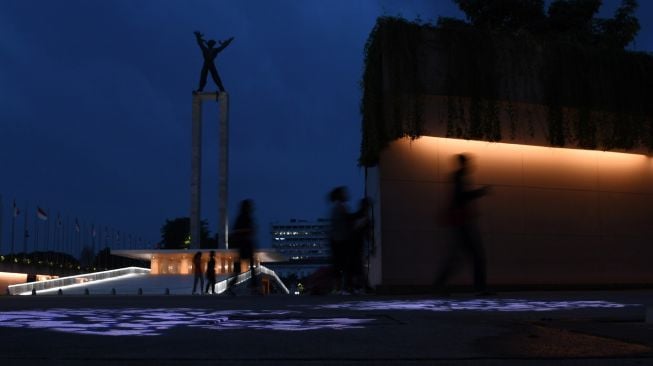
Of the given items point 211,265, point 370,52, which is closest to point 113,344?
point 370,52

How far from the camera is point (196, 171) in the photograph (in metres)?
54.9

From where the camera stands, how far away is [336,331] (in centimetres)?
474

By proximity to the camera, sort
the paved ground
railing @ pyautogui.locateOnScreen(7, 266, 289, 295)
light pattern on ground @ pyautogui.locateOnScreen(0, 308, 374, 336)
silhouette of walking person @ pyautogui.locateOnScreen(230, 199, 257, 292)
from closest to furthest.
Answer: the paved ground → light pattern on ground @ pyautogui.locateOnScreen(0, 308, 374, 336) → silhouette of walking person @ pyautogui.locateOnScreen(230, 199, 257, 292) → railing @ pyautogui.locateOnScreen(7, 266, 289, 295)

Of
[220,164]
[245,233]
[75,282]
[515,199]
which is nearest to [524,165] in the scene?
[515,199]

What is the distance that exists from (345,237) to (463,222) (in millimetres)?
2684

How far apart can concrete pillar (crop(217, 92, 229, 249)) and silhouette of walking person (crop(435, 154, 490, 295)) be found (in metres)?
46.3

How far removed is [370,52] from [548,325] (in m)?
10.5

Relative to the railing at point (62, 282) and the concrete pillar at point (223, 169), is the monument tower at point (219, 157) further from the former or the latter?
the railing at point (62, 282)

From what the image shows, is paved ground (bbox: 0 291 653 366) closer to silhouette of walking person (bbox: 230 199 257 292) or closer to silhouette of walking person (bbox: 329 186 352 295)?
silhouette of walking person (bbox: 329 186 352 295)

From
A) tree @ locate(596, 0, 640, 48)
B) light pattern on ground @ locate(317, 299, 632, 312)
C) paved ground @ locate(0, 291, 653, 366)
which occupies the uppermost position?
tree @ locate(596, 0, 640, 48)

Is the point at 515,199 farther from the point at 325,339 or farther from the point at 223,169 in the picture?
the point at 223,169

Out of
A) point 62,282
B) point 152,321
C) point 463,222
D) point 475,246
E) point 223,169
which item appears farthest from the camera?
point 223,169

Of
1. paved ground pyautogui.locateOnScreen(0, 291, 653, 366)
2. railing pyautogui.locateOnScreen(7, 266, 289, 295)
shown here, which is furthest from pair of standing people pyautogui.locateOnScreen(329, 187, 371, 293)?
railing pyautogui.locateOnScreen(7, 266, 289, 295)

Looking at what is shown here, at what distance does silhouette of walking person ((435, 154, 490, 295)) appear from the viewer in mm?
8852
